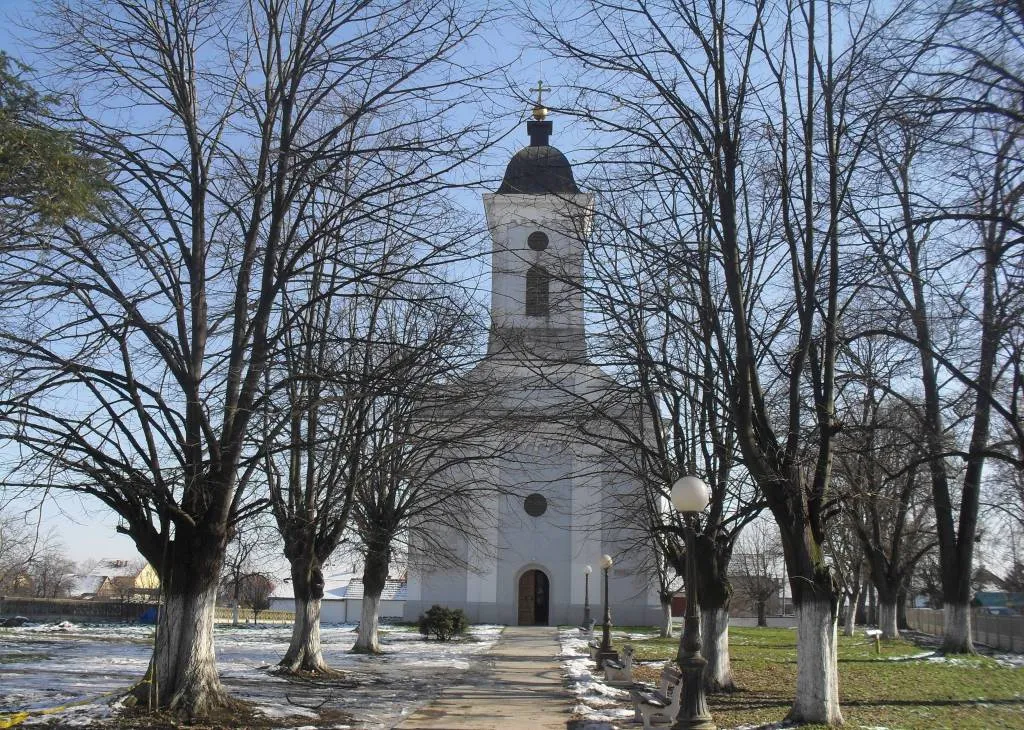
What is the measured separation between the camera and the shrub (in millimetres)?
30453

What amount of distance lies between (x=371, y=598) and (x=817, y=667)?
16.2m

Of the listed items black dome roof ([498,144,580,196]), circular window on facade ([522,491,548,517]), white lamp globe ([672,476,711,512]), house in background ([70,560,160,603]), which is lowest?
house in background ([70,560,160,603])

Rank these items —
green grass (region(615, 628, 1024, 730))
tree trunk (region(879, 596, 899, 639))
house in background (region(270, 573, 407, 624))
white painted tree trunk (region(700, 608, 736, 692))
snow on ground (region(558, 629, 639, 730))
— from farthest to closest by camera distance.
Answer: house in background (region(270, 573, 407, 624)) → tree trunk (region(879, 596, 899, 639)) → white painted tree trunk (region(700, 608, 736, 692)) → snow on ground (region(558, 629, 639, 730)) → green grass (region(615, 628, 1024, 730))

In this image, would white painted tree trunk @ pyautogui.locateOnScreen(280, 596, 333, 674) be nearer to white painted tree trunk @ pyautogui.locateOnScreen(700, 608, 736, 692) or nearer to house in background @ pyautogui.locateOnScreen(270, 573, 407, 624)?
white painted tree trunk @ pyautogui.locateOnScreen(700, 608, 736, 692)

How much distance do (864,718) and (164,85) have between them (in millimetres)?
12786

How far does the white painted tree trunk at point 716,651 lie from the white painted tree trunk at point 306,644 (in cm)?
754

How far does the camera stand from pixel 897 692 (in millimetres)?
15266

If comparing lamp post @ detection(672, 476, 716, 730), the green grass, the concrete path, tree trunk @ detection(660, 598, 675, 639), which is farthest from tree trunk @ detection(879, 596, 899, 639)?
lamp post @ detection(672, 476, 716, 730)

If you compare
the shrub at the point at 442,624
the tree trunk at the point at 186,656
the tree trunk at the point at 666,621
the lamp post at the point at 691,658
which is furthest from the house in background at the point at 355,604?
the lamp post at the point at 691,658

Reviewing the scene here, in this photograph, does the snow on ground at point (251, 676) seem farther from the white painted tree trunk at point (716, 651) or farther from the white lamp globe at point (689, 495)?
the white lamp globe at point (689, 495)

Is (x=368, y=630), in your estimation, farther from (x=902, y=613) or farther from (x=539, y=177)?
(x=902, y=613)

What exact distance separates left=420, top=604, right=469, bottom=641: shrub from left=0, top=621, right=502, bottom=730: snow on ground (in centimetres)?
51

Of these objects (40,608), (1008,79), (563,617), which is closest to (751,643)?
(563,617)

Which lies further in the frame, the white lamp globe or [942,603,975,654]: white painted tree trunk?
[942,603,975,654]: white painted tree trunk
